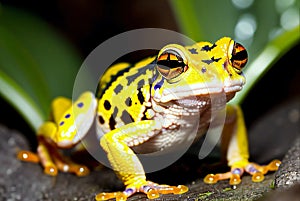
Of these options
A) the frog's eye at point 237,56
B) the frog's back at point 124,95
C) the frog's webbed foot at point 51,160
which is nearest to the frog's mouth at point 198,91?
the frog's eye at point 237,56

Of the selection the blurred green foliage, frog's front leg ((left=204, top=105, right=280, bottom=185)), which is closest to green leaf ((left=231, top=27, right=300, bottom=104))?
the blurred green foliage

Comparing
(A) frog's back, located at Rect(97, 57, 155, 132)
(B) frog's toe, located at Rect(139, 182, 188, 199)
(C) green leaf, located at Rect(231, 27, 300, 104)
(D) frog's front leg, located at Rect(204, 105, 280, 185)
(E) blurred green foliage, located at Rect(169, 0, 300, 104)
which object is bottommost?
(B) frog's toe, located at Rect(139, 182, 188, 199)

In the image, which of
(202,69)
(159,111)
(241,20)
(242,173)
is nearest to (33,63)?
(159,111)

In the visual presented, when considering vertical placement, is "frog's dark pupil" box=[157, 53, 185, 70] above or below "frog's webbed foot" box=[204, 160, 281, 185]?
above

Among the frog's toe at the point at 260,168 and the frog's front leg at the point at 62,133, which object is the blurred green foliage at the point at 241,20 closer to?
the frog's toe at the point at 260,168

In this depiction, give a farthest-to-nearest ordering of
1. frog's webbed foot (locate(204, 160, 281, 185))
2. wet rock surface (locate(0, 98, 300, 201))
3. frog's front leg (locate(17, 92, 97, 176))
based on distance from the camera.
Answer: frog's front leg (locate(17, 92, 97, 176)), frog's webbed foot (locate(204, 160, 281, 185)), wet rock surface (locate(0, 98, 300, 201))

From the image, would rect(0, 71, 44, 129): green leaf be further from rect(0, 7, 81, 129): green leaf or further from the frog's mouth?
the frog's mouth

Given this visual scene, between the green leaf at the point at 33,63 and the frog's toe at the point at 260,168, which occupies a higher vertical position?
the green leaf at the point at 33,63
